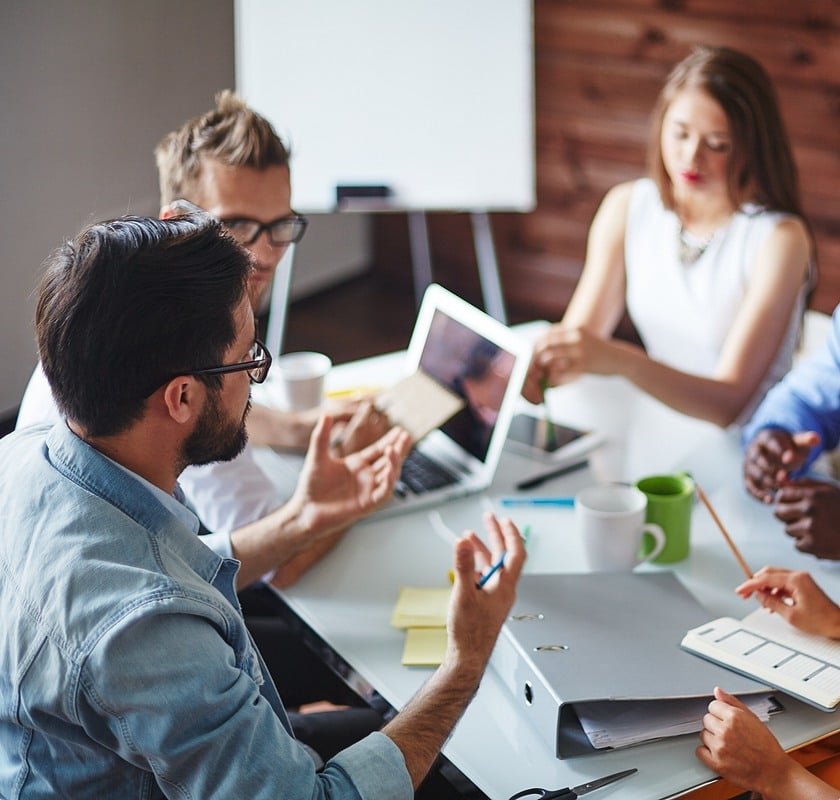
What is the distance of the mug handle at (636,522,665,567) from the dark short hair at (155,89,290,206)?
2.74 feet

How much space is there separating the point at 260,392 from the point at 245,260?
0.99m

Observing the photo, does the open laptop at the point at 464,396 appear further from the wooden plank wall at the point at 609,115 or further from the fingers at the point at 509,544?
the wooden plank wall at the point at 609,115

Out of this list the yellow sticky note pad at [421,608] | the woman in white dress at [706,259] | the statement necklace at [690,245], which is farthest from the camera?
the statement necklace at [690,245]

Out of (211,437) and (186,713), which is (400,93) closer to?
(211,437)

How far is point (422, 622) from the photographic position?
1.37m

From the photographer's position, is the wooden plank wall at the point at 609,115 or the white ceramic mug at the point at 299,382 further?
the wooden plank wall at the point at 609,115

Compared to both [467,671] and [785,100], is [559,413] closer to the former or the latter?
[467,671]

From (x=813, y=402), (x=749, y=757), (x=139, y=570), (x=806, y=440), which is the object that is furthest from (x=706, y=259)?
(x=139, y=570)

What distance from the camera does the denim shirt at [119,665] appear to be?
0.90 meters

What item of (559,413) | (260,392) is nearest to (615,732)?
(559,413)

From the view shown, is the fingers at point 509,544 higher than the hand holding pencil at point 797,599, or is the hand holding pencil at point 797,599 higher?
the fingers at point 509,544

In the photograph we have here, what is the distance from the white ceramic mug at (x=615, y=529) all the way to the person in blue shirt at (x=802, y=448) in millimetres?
217

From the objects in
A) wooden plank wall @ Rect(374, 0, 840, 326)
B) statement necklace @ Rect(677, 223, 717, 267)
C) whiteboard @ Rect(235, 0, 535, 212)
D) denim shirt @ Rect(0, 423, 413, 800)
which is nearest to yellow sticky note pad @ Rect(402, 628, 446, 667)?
denim shirt @ Rect(0, 423, 413, 800)

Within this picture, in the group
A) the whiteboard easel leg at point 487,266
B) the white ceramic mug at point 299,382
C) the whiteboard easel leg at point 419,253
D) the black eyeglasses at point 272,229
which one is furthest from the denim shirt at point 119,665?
the whiteboard easel leg at point 419,253
